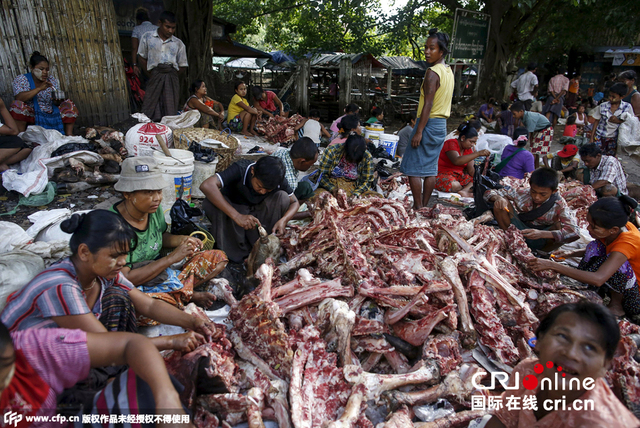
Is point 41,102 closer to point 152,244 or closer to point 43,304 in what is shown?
point 152,244

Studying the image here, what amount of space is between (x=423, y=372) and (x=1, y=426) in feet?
6.74

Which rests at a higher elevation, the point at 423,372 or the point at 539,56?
the point at 539,56

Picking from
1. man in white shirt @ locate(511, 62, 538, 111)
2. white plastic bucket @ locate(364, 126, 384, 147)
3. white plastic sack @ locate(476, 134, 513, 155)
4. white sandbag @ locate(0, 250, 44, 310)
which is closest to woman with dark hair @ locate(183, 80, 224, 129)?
white plastic bucket @ locate(364, 126, 384, 147)

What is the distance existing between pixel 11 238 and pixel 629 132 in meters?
9.01

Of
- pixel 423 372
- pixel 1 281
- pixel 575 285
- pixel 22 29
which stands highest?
pixel 22 29

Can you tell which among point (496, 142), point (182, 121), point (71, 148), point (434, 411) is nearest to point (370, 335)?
point (434, 411)

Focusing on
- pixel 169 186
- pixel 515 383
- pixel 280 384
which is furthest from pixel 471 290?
pixel 169 186

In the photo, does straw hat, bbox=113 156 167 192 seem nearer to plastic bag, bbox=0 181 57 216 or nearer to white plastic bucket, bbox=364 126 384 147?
plastic bag, bbox=0 181 57 216

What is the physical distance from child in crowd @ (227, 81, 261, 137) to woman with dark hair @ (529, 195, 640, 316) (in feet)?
23.4

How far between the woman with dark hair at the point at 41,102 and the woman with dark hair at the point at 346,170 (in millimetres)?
4229

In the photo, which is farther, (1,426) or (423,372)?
(423,372)

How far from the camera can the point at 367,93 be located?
14.7 metres

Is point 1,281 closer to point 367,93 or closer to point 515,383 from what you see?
point 515,383

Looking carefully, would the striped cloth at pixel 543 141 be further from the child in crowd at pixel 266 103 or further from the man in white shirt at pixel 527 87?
the child in crowd at pixel 266 103
